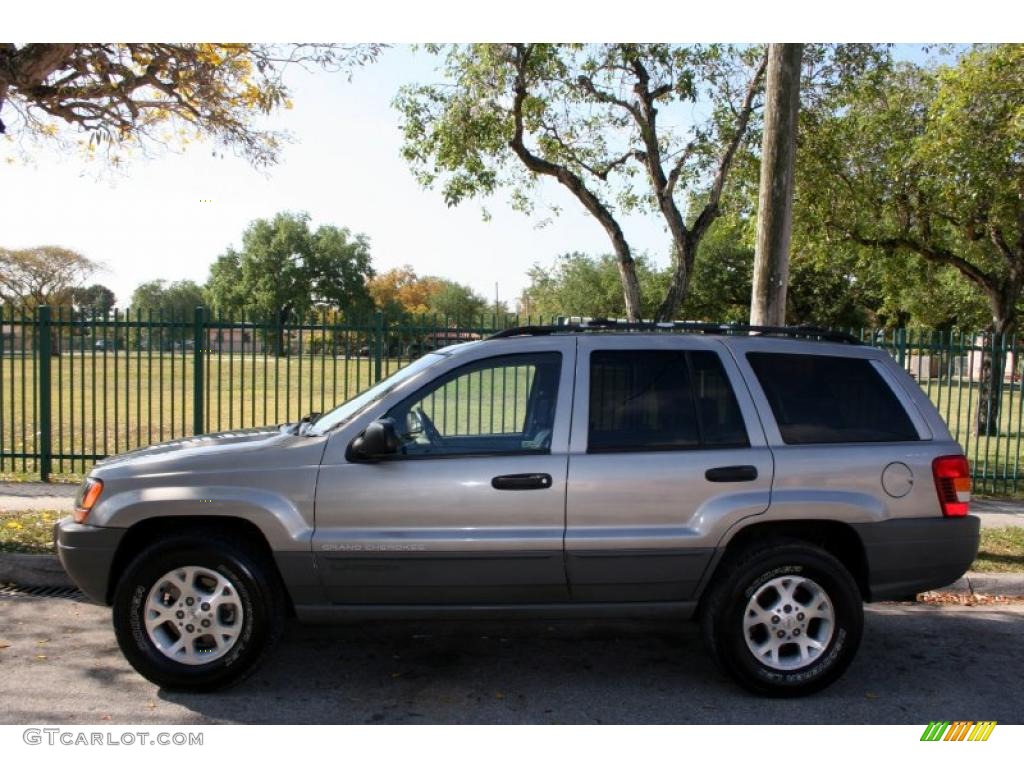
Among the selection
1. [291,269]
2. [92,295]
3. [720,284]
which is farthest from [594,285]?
[92,295]

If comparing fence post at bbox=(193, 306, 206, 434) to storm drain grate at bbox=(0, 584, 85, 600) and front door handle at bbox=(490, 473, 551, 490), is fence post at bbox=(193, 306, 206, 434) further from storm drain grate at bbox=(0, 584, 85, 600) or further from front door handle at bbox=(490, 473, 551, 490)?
front door handle at bbox=(490, 473, 551, 490)

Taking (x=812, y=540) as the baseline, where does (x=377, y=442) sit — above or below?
above

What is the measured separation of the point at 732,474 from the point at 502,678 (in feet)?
5.59

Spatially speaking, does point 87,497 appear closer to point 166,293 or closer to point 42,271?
point 42,271

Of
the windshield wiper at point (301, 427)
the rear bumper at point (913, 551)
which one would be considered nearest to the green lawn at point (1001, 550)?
the rear bumper at point (913, 551)

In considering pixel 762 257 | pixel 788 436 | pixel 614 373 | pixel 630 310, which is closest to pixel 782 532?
pixel 788 436

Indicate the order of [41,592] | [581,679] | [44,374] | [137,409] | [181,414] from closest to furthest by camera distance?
[581,679] → [41,592] → [44,374] → [137,409] → [181,414]

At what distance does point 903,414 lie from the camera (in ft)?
15.7

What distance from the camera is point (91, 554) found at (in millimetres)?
4527

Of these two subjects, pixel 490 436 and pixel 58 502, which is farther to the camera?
pixel 58 502

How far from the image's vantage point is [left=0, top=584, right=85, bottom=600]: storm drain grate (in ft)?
21.2

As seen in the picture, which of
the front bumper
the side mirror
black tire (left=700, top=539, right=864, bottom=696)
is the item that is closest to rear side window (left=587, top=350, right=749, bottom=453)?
black tire (left=700, top=539, right=864, bottom=696)

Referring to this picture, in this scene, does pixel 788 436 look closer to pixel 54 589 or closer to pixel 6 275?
pixel 54 589
